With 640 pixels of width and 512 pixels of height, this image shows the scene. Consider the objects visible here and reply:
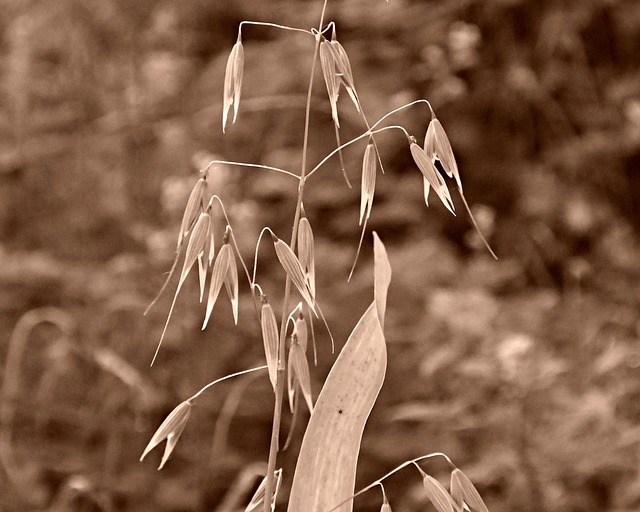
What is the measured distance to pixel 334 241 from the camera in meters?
1.28

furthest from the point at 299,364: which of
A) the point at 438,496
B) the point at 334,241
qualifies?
the point at 334,241

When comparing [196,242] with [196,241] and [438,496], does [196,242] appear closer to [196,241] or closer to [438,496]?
[196,241]

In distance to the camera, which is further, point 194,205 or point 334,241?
point 334,241

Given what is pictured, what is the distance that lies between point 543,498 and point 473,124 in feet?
1.80

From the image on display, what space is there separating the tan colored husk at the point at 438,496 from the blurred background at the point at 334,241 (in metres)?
0.57

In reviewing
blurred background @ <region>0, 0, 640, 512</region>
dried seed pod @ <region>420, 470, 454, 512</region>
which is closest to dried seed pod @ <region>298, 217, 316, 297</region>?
dried seed pod @ <region>420, 470, 454, 512</region>

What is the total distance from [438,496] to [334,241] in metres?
0.79

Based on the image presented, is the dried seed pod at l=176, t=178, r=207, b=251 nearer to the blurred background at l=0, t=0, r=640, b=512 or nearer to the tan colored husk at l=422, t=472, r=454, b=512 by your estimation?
the tan colored husk at l=422, t=472, r=454, b=512

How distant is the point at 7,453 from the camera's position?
1.13m

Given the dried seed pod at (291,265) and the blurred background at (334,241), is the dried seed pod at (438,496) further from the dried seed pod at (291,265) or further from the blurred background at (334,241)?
the blurred background at (334,241)

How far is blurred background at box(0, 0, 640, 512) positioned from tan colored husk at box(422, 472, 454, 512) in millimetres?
567

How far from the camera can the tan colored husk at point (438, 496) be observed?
1.66ft

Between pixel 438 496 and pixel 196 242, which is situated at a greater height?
pixel 196 242

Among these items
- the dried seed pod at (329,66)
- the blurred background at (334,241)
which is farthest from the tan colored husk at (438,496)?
the blurred background at (334,241)
